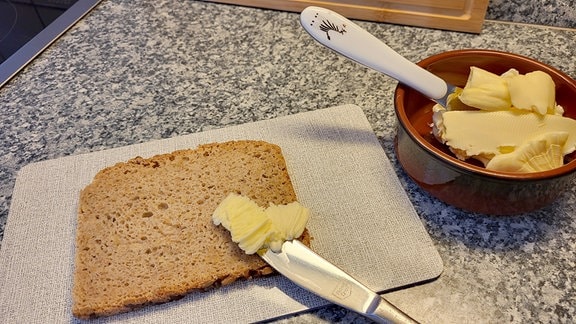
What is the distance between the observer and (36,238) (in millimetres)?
715

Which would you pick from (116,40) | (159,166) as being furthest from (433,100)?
(116,40)

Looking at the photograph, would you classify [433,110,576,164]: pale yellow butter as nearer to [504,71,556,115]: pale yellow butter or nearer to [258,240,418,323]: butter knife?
[504,71,556,115]: pale yellow butter

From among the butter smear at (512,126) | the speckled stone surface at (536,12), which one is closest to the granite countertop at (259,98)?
the speckled stone surface at (536,12)

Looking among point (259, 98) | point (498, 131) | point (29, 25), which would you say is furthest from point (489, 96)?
point (29, 25)

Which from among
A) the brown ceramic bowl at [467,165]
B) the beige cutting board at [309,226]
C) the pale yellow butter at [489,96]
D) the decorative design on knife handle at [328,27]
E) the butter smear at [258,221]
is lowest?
the beige cutting board at [309,226]

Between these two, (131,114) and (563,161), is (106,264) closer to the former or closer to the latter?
(131,114)

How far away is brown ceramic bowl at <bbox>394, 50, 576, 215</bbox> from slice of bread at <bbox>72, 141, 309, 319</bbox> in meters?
0.19

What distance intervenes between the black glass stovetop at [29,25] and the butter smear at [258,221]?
0.62 meters

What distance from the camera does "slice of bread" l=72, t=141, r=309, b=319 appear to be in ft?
2.06

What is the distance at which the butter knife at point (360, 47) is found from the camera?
719 mm

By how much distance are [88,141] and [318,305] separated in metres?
0.51

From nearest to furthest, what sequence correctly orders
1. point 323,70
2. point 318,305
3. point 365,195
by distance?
1. point 318,305
2. point 365,195
3. point 323,70

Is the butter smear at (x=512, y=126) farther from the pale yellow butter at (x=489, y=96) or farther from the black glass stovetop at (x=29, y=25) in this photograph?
the black glass stovetop at (x=29, y=25)

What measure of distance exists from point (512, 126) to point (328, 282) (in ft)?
1.05
